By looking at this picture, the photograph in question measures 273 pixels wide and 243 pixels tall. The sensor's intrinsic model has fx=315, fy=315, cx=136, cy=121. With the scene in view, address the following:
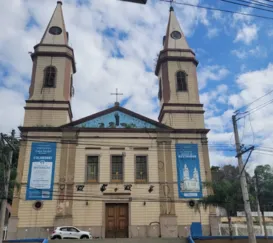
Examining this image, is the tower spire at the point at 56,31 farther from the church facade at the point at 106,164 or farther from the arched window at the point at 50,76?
the arched window at the point at 50,76

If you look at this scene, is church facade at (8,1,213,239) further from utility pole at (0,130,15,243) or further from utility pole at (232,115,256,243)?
utility pole at (232,115,256,243)

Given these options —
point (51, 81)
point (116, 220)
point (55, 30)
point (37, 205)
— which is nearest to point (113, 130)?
point (116, 220)

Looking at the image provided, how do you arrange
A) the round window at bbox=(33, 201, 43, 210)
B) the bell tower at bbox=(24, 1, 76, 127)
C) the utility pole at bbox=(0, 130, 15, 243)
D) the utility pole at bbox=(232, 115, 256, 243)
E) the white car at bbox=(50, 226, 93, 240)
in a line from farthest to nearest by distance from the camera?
the bell tower at bbox=(24, 1, 76, 127)
the round window at bbox=(33, 201, 43, 210)
the white car at bbox=(50, 226, 93, 240)
the utility pole at bbox=(0, 130, 15, 243)
the utility pole at bbox=(232, 115, 256, 243)

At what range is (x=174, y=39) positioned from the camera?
29.3 m

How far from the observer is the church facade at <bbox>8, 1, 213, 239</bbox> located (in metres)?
21.8

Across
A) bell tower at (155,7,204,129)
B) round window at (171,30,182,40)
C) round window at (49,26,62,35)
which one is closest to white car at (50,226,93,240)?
bell tower at (155,7,204,129)

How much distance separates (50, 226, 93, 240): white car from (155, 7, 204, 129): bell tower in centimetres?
1064

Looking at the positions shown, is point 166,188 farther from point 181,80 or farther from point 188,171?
point 181,80

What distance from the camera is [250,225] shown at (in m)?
14.2

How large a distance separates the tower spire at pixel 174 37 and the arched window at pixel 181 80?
2.84 m

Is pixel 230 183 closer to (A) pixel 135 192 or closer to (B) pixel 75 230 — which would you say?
(A) pixel 135 192

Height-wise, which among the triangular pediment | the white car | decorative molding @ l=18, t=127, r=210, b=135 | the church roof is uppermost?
the church roof

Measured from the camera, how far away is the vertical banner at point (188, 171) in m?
22.9

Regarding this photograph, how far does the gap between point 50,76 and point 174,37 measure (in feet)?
39.0
